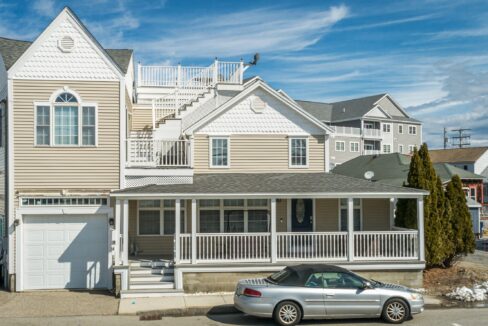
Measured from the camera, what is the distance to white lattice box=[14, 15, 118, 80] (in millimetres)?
16516

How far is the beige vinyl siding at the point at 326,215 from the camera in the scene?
64.4 ft

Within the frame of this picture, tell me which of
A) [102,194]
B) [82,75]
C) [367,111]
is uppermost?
[367,111]

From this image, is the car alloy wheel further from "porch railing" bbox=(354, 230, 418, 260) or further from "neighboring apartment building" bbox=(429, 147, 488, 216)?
"neighboring apartment building" bbox=(429, 147, 488, 216)

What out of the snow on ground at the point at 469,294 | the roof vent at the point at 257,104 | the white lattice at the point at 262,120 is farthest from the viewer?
the roof vent at the point at 257,104

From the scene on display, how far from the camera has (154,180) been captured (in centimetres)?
1727

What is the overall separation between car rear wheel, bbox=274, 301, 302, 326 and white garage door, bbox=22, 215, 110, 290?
672cm

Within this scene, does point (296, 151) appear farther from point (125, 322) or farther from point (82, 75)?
point (125, 322)

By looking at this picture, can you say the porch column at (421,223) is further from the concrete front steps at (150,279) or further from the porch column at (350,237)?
the concrete front steps at (150,279)

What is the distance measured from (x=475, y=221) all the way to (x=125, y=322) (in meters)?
29.1

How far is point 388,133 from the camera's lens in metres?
65.8

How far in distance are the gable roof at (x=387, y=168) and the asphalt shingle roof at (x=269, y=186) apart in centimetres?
1087

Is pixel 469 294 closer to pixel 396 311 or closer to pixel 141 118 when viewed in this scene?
pixel 396 311

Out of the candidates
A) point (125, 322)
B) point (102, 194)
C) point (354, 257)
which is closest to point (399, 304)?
point (354, 257)

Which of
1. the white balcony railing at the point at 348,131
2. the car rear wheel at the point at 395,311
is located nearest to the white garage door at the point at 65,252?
the car rear wheel at the point at 395,311
